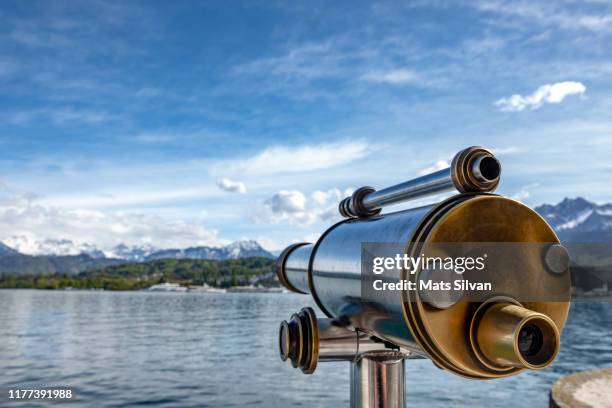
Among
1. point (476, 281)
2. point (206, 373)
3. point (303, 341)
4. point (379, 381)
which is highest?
point (476, 281)

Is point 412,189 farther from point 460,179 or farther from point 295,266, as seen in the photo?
point 295,266

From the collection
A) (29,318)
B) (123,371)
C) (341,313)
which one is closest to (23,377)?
(123,371)

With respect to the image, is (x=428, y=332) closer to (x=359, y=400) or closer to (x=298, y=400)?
(x=359, y=400)

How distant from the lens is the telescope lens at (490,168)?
1396 millimetres

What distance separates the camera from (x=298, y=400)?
29234mm

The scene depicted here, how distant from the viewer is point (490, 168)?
4.61 feet

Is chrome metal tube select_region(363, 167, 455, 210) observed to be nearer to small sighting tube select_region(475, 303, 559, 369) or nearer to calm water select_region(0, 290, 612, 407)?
small sighting tube select_region(475, 303, 559, 369)

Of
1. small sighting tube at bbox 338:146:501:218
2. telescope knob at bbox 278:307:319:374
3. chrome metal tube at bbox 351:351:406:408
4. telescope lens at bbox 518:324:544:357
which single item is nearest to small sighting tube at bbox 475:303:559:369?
telescope lens at bbox 518:324:544:357

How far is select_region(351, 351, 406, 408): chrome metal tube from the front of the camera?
174 centimetres

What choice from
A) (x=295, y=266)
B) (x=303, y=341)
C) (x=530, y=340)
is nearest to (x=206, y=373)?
(x=295, y=266)

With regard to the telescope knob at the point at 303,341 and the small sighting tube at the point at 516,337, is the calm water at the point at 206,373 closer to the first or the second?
the telescope knob at the point at 303,341

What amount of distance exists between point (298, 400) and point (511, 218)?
29423 millimetres

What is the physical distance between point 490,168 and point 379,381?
73cm

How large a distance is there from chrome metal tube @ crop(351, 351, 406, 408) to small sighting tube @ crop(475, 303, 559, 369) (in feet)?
1.65
